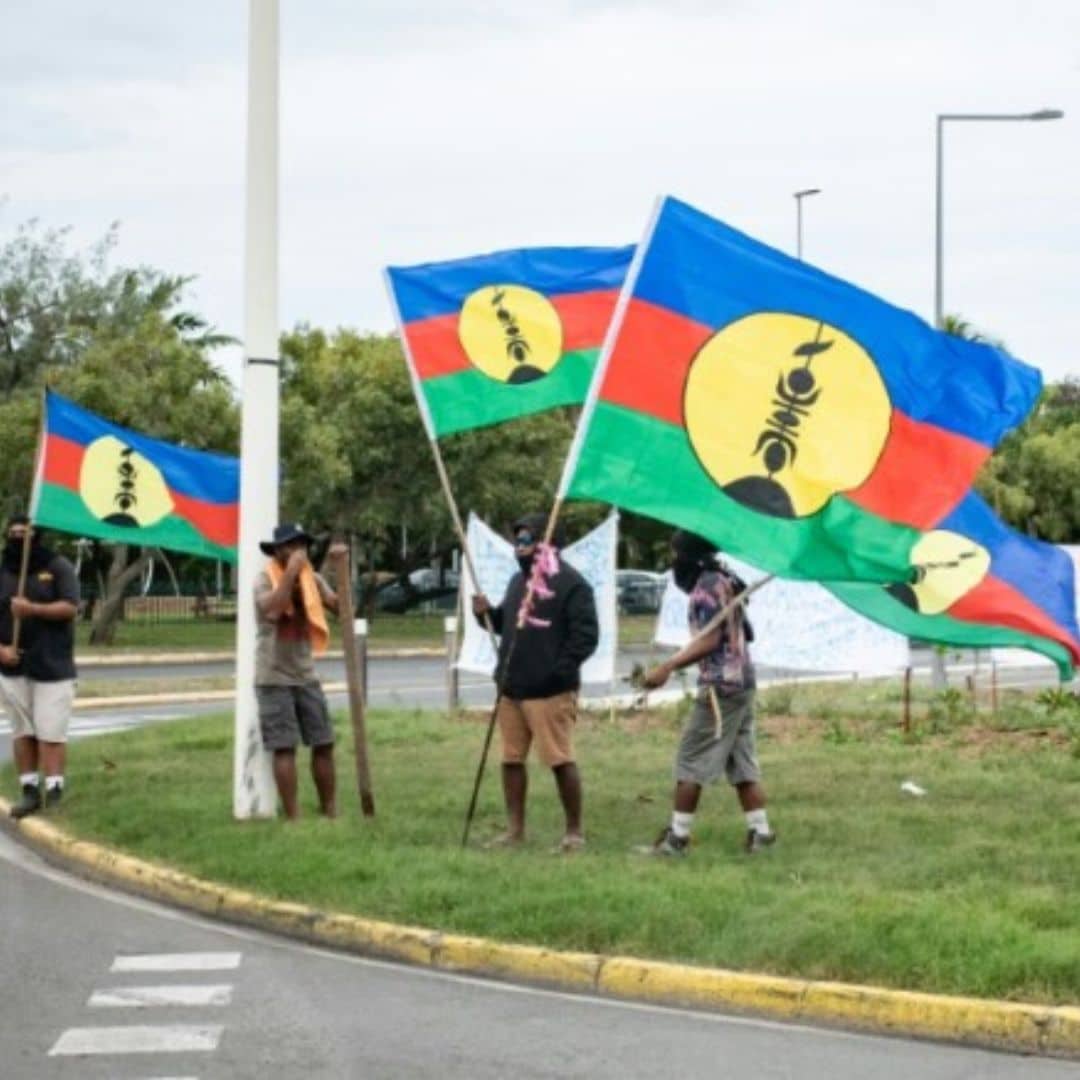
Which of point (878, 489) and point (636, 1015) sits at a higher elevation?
point (878, 489)

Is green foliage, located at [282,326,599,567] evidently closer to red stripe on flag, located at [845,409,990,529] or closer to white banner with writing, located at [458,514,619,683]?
white banner with writing, located at [458,514,619,683]

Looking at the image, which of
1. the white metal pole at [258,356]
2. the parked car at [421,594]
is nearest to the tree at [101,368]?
the parked car at [421,594]

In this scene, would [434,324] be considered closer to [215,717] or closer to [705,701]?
[705,701]

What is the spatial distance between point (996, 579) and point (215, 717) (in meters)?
11.2

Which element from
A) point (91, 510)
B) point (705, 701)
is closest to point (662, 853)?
point (705, 701)

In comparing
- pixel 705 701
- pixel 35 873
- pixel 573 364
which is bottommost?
pixel 35 873

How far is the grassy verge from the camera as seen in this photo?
41.8 meters

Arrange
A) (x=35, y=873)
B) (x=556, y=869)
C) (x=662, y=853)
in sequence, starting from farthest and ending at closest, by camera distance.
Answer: (x=35, y=873) → (x=662, y=853) → (x=556, y=869)

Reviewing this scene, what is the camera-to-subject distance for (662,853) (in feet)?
35.7

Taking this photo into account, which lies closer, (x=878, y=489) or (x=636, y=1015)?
(x=636, y=1015)

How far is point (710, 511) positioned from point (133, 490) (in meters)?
5.06

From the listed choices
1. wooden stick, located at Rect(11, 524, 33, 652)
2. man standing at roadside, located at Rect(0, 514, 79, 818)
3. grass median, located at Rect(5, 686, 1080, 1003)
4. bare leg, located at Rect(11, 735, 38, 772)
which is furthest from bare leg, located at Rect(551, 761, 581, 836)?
bare leg, located at Rect(11, 735, 38, 772)

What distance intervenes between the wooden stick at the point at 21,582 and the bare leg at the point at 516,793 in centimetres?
355

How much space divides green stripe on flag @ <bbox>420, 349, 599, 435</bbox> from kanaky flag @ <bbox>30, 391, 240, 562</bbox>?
57.8 inches
